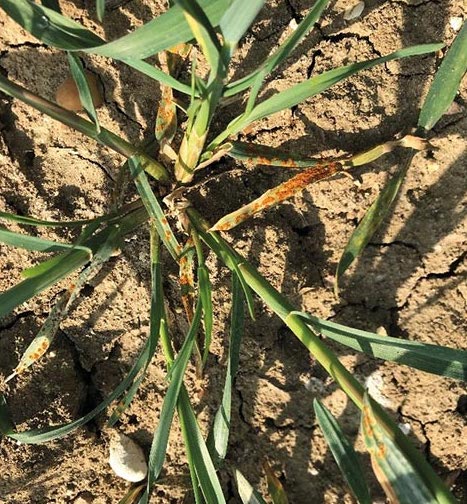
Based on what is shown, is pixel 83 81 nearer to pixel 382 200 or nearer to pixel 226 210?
pixel 226 210

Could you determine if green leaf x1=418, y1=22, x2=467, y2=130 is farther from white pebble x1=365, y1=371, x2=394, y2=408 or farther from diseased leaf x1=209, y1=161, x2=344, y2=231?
white pebble x1=365, y1=371, x2=394, y2=408

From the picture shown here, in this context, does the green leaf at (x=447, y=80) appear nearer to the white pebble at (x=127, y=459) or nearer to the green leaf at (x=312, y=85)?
the green leaf at (x=312, y=85)

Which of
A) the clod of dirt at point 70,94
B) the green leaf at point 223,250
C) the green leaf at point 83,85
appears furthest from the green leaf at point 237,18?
the clod of dirt at point 70,94

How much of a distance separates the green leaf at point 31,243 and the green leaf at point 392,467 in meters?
0.62

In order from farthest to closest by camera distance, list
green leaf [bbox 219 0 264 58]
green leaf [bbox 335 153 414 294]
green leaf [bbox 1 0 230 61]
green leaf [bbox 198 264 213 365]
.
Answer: green leaf [bbox 335 153 414 294] < green leaf [bbox 198 264 213 365] < green leaf [bbox 1 0 230 61] < green leaf [bbox 219 0 264 58]

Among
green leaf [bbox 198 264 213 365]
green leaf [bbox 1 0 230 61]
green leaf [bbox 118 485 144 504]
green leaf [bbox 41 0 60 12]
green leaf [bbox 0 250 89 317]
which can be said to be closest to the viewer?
green leaf [bbox 1 0 230 61]

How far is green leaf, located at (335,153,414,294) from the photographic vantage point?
1.57 m

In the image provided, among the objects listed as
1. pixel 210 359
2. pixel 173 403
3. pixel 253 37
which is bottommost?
pixel 173 403

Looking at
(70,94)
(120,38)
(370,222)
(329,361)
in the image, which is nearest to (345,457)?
(329,361)

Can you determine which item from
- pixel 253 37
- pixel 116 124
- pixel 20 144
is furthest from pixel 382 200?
pixel 20 144

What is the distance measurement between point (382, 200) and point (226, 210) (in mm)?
367

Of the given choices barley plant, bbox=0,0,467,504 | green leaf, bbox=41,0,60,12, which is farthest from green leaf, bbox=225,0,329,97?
green leaf, bbox=41,0,60,12

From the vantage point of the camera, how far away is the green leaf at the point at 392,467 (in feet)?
3.60

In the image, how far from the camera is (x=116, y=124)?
1636mm
